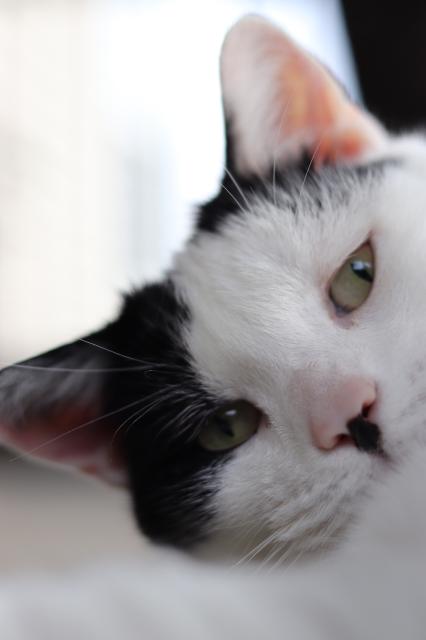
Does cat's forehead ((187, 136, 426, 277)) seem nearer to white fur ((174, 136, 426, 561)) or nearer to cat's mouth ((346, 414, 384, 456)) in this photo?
white fur ((174, 136, 426, 561))

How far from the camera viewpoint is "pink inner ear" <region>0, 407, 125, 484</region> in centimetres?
88

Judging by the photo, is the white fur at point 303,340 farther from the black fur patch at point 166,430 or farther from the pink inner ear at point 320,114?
the pink inner ear at point 320,114

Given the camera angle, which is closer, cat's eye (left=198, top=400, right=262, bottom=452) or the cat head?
the cat head

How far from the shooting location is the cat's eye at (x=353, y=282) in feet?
2.63

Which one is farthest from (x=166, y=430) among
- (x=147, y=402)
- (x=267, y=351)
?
(x=267, y=351)

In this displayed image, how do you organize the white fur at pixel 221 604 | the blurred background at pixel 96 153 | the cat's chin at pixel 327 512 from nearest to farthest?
the white fur at pixel 221 604
the cat's chin at pixel 327 512
the blurred background at pixel 96 153

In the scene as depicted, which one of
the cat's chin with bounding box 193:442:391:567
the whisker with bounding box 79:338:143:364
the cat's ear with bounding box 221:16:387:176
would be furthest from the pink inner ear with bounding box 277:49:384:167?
the cat's chin with bounding box 193:442:391:567

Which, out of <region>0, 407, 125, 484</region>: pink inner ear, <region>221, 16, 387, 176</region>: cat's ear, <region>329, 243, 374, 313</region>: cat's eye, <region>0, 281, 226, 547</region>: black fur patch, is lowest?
<region>0, 407, 125, 484</region>: pink inner ear

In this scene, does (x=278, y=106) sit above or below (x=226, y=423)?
above

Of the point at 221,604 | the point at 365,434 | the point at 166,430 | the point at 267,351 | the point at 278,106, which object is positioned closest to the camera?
the point at 221,604

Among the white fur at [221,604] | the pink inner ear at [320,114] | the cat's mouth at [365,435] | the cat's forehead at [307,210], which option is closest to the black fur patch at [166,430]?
the cat's forehead at [307,210]

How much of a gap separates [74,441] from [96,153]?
530mm

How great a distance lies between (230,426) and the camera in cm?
85

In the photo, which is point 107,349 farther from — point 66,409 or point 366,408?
point 366,408
